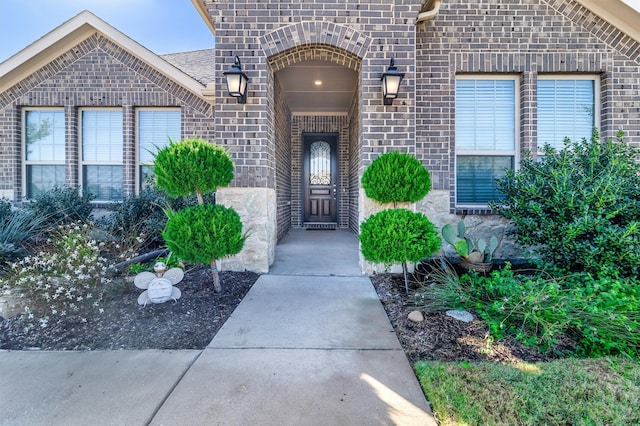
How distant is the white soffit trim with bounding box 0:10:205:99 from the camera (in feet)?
17.1

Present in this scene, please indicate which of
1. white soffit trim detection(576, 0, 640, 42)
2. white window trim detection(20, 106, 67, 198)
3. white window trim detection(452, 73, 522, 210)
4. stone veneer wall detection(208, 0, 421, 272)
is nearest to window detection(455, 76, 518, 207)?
white window trim detection(452, 73, 522, 210)

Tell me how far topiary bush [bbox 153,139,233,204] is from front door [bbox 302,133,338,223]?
4817 millimetres

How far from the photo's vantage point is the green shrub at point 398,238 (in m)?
2.90

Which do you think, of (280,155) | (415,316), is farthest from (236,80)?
(415,316)

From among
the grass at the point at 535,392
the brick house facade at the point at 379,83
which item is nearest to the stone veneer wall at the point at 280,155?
the brick house facade at the point at 379,83

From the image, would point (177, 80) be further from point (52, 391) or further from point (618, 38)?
point (618, 38)

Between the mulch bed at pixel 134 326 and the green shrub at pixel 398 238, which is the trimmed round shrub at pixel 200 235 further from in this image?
the green shrub at pixel 398 238

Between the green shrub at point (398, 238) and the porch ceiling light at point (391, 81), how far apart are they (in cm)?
157

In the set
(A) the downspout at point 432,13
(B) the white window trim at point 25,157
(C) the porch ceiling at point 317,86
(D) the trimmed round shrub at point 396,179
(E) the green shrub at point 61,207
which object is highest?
(A) the downspout at point 432,13

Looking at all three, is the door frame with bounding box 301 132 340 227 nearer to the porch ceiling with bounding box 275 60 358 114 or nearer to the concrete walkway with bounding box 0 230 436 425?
the porch ceiling with bounding box 275 60 358 114

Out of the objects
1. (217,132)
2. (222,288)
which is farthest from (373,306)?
(217,132)

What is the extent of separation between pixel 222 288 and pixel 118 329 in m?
1.04

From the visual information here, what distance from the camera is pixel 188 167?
2773 mm

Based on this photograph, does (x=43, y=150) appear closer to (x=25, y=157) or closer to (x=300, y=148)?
(x=25, y=157)
